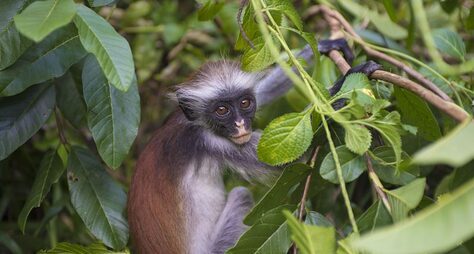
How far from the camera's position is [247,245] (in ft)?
9.64

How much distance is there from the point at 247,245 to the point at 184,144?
1776mm

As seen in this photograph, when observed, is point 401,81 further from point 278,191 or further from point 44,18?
point 44,18

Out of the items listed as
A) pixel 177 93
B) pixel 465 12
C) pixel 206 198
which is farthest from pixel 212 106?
pixel 465 12

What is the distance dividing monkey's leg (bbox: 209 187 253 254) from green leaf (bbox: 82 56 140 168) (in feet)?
4.86

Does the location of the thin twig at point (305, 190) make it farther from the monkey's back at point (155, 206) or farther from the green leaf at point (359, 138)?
the monkey's back at point (155, 206)

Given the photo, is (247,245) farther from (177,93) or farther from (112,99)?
(177,93)

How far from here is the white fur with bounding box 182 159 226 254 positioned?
4641 millimetres

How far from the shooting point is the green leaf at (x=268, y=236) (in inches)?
116

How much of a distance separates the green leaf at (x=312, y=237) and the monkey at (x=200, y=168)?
220 cm

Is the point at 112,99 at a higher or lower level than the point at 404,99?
lower

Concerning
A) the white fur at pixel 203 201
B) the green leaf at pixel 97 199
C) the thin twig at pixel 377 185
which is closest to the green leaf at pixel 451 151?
the thin twig at pixel 377 185

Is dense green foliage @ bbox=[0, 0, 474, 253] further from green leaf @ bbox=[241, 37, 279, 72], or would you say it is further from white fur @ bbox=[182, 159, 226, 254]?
white fur @ bbox=[182, 159, 226, 254]

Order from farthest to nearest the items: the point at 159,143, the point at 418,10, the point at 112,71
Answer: the point at 159,143 → the point at 112,71 → the point at 418,10

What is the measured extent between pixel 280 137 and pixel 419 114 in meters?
0.94
